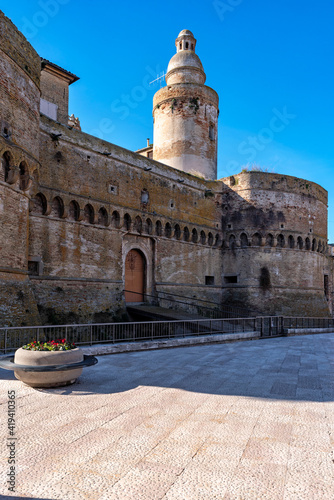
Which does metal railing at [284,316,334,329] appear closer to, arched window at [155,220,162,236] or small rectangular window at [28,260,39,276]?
arched window at [155,220,162,236]

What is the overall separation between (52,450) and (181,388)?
10.4 ft

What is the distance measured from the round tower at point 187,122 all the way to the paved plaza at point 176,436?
916 inches

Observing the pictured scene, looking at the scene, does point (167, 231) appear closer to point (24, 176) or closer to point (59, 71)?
point (24, 176)

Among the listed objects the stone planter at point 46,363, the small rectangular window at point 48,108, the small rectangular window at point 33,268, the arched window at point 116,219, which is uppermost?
the small rectangular window at point 48,108

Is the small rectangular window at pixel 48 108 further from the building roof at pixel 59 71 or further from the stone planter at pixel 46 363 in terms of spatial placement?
the stone planter at pixel 46 363

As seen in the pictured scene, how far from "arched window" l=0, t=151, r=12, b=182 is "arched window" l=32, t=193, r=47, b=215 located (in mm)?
4110

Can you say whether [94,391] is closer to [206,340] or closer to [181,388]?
[181,388]

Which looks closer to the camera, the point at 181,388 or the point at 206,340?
the point at 181,388

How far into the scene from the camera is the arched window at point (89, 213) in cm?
1920

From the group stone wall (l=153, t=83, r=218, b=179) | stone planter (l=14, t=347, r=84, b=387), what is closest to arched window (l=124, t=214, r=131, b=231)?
stone wall (l=153, t=83, r=218, b=179)

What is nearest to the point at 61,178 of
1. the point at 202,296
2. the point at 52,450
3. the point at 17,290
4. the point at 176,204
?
the point at 17,290

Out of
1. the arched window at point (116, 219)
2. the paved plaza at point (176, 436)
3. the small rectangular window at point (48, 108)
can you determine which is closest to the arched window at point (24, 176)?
the arched window at point (116, 219)

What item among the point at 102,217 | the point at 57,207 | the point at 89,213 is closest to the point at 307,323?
the point at 102,217

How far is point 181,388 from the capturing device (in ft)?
22.8
